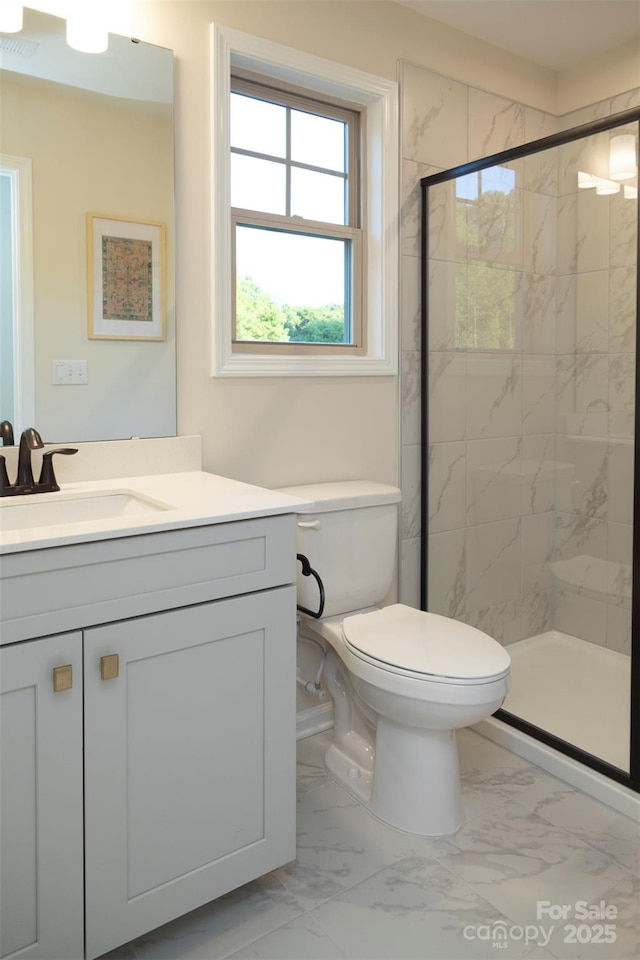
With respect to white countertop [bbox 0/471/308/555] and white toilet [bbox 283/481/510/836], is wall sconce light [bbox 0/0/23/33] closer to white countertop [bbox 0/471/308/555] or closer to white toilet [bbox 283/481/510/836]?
white countertop [bbox 0/471/308/555]

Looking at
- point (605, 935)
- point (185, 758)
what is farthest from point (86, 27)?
point (605, 935)

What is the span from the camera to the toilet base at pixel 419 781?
1.81m

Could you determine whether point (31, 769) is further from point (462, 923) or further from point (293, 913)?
point (462, 923)

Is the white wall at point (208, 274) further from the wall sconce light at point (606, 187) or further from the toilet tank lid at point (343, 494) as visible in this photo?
the wall sconce light at point (606, 187)

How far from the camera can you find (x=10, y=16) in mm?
1668

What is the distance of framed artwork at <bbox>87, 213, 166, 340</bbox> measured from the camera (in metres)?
1.83

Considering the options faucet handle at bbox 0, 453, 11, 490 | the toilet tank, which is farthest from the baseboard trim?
faucet handle at bbox 0, 453, 11, 490

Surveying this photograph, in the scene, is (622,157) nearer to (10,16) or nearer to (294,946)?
(10,16)

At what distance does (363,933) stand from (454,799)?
451mm

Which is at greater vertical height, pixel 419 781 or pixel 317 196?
pixel 317 196

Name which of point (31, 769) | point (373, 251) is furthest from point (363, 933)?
point (373, 251)

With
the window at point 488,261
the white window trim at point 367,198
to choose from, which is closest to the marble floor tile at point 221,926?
the white window trim at point 367,198

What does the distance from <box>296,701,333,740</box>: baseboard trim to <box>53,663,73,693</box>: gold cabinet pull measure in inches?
46.9

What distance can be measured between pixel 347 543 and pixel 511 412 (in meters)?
0.80
